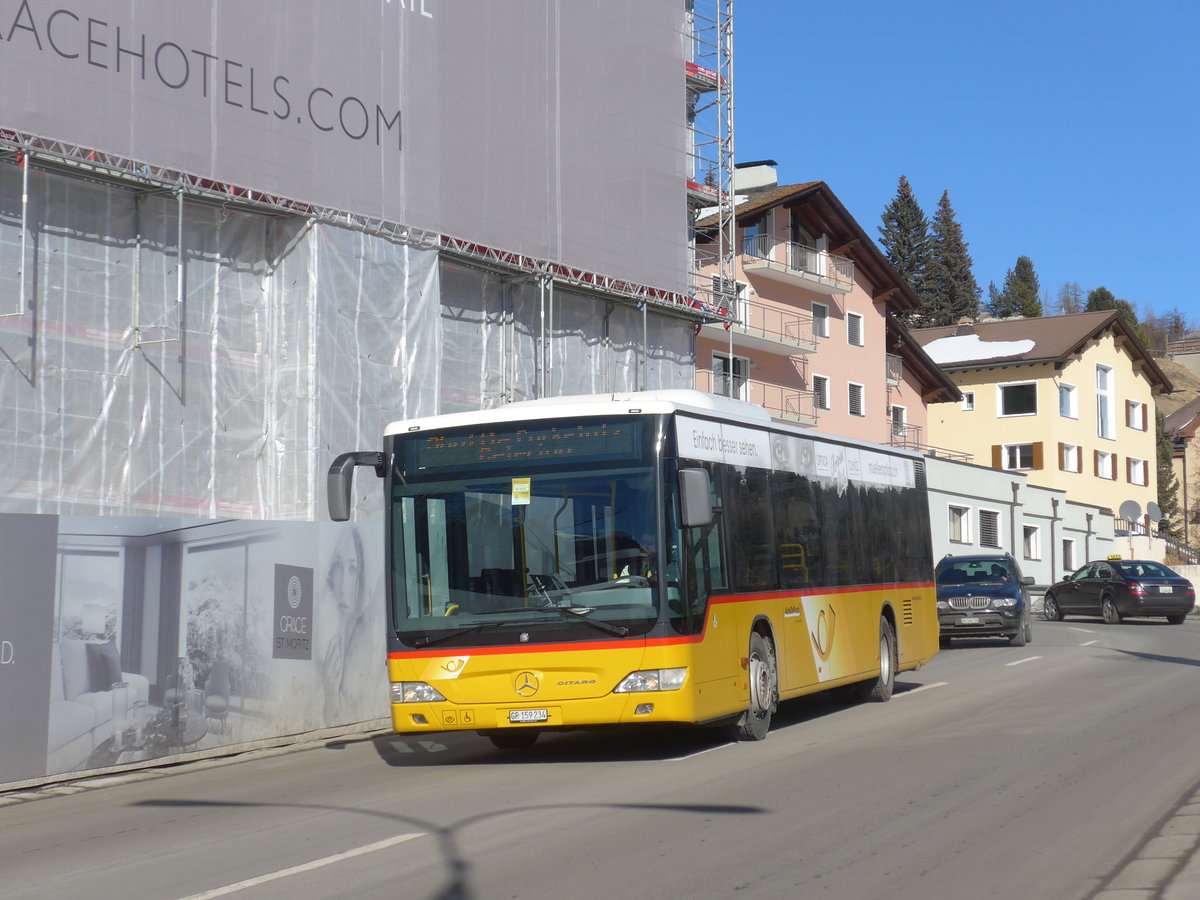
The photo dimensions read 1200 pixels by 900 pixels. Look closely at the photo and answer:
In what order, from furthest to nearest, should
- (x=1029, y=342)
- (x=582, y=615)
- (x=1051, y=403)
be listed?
(x=1029, y=342), (x=1051, y=403), (x=582, y=615)

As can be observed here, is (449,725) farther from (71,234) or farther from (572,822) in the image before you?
(71,234)

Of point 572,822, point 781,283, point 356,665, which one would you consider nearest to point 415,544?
point 572,822

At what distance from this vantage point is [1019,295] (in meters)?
158

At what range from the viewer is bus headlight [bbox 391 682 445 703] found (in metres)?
12.2

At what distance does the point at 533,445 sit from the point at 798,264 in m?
39.6

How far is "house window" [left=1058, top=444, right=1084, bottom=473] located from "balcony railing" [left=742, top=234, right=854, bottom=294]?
70.1 ft

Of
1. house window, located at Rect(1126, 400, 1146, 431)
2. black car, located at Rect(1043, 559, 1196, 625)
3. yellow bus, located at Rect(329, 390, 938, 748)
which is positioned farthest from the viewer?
house window, located at Rect(1126, 400, 1146, 431)

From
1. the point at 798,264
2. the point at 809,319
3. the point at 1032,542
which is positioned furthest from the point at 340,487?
the point at 1032,542

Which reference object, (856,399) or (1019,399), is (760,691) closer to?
(856,399)

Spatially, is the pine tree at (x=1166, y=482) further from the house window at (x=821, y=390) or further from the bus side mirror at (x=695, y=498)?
the bus side mirror at (x=695, y=498)

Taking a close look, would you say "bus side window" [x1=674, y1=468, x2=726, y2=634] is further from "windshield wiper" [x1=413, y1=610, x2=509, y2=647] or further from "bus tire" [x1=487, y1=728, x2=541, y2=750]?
"bus tire" [x1=487, y1=728, x2=541, y2=750]

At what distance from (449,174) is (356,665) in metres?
11.0

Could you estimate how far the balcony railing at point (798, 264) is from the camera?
48.8 metres

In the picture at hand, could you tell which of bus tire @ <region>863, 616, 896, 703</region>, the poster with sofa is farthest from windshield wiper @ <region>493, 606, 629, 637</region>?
bus tire @ <region>863, 616, 896, 703</region>
